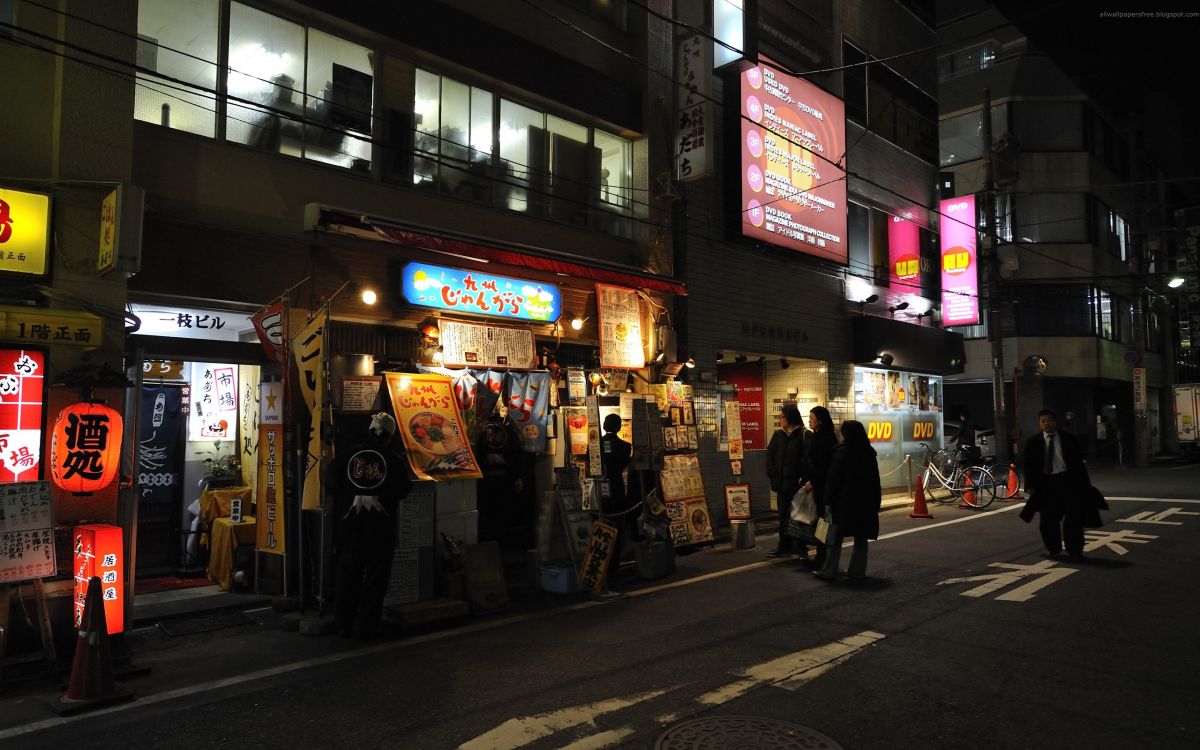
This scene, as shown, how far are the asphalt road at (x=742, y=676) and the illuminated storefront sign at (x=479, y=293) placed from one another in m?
4.58

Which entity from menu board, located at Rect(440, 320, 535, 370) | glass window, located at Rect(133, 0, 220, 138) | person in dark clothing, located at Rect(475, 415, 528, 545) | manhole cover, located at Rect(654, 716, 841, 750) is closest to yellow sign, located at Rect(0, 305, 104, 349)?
glass window, located at Rect(133, 0, 220, 138)

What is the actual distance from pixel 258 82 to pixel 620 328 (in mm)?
6572

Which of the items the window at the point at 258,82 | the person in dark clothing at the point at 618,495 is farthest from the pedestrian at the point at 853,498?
the window at the point at 258,82

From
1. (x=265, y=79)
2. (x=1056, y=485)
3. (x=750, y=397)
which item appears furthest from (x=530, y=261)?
(x=750, y=397)

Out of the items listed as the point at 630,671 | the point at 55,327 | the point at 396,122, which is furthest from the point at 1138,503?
the point at 55,327

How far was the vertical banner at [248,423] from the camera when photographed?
10891 millimetres

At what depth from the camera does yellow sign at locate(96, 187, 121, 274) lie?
23.6 ft

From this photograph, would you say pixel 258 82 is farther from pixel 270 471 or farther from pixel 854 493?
pixel 854 493

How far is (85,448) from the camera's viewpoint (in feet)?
23.4

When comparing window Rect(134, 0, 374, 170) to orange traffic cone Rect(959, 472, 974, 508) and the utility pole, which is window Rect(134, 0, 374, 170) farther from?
the utility pole

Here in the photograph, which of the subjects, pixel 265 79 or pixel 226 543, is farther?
pixel 226 543

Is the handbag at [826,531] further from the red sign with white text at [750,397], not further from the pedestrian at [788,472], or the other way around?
the red sign with white text at [750,397]

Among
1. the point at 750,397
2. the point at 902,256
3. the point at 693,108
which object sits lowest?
the point at 750,397

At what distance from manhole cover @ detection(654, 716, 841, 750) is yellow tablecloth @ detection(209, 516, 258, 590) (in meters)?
7.20
